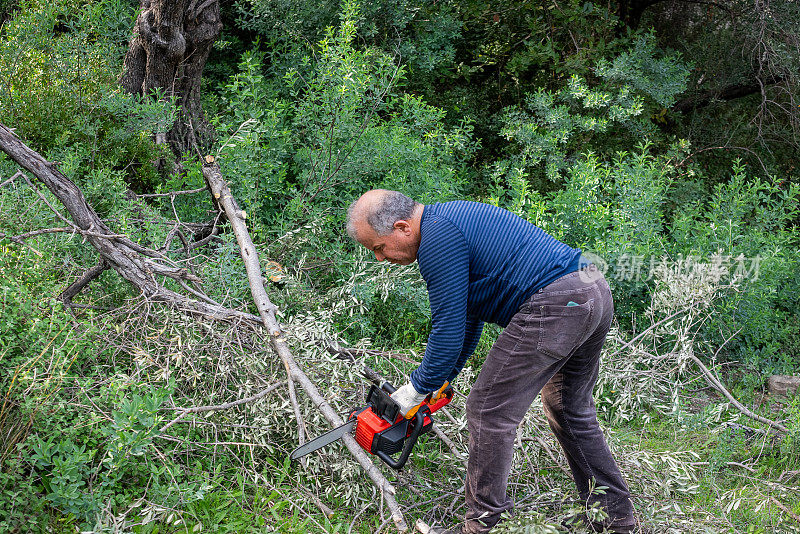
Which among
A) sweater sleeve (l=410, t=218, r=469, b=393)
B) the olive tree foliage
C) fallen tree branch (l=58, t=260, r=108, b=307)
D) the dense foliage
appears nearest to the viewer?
sweater sleeve (l=410, t=218, r=469, b=393)

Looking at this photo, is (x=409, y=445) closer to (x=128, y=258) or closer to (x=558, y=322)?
(x=558, y=322)

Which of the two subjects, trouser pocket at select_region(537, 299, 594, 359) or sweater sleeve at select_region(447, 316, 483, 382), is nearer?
trouser pocket at select_region(537, 299, 594, 359)

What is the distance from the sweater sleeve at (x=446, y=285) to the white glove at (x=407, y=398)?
0.68 feet

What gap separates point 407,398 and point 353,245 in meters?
2.35

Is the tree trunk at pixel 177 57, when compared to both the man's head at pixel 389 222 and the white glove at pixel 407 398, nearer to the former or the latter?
the man's head at pixel 389 222

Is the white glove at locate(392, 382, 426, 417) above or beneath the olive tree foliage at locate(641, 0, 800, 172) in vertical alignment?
beneath

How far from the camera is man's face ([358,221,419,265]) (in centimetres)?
262

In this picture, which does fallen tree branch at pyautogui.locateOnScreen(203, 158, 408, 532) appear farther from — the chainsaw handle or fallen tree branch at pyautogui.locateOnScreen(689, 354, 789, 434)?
fallen tree branch at pyautogui.locateOnScreen(689, 354, 789, 434)

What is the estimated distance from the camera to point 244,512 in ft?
9.69

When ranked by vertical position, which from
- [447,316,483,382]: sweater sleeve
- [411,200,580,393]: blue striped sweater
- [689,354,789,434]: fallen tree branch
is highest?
[411,200,580,393]: blue striped sweater

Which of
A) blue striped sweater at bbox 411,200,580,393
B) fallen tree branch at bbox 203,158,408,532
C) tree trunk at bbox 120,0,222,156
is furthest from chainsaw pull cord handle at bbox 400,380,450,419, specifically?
tree trunk at bbox 120,0,222,156

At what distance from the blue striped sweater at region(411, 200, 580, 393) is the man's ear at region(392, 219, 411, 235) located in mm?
61

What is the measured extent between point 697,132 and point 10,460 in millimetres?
7873

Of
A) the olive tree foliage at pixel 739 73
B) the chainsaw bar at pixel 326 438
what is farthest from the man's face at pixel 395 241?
the olive tree foliage at pixel 739 73
